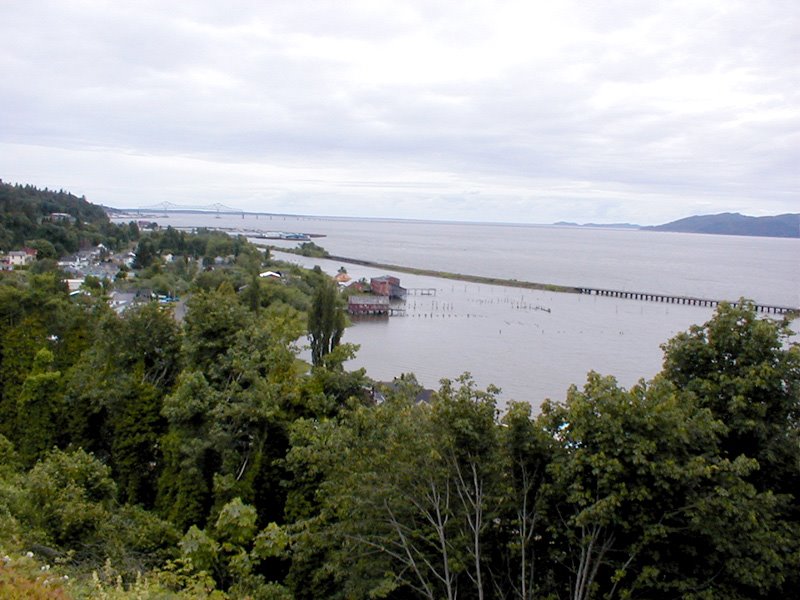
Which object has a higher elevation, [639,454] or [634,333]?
[639,454]

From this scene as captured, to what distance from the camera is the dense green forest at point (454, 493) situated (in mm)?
4680

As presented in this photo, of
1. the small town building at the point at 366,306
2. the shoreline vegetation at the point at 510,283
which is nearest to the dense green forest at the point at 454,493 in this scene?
the small town building at the point at 366,306

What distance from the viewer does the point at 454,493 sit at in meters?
5.38

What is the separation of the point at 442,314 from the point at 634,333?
421 inches

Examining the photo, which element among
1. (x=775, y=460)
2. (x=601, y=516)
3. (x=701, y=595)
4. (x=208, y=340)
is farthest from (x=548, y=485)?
(x=208, y=340)

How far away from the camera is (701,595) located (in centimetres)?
459

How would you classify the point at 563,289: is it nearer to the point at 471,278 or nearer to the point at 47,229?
the point at 471,278

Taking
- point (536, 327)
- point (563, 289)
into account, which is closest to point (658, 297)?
point (563, 289)

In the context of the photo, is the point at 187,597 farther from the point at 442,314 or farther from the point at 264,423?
the point at 442,314

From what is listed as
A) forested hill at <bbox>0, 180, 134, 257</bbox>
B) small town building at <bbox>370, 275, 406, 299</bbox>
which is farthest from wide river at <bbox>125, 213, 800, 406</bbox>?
forested hill at <bbox>0, 180, 134, 257</bbox>

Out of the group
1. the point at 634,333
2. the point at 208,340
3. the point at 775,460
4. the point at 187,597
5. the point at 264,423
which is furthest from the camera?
the point at 634,333

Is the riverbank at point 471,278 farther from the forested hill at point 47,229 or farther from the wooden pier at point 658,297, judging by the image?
the forested hill at point 47,229

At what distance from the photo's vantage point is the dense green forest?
4680 mm

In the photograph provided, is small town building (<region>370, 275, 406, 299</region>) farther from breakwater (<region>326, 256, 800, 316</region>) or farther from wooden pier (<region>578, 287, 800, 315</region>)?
wooden pier (<region>578, 287, 800, 315</region>)
